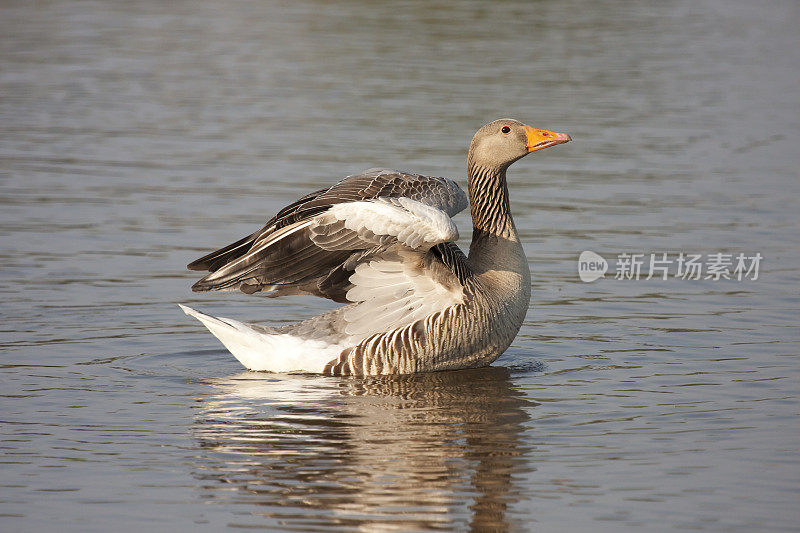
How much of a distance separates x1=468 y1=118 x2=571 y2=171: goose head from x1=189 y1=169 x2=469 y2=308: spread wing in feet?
1.84

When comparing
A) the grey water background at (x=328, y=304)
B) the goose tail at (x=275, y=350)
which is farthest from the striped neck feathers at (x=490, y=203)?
the goose tail at (x=275, y=350)

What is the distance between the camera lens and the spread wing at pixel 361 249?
982cm

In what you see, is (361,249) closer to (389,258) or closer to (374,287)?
(389,258)

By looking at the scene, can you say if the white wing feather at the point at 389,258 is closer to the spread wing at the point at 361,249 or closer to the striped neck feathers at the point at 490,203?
the spread wing at the point at 361,249

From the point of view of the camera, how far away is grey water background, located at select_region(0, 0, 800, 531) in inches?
311

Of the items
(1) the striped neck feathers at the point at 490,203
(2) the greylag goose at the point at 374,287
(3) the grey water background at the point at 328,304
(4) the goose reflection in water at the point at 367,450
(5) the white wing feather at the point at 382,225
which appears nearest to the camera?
(4) the goose reflection in water at the point at 367,450

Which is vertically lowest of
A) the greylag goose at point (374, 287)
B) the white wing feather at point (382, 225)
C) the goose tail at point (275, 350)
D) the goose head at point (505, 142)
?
the goose tail at point (275, 350)

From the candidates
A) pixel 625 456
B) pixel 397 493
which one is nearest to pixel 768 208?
pixel 625 456

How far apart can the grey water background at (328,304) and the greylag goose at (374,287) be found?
31cm

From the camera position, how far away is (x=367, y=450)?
8.67 metres

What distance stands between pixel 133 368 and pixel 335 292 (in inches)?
74.0

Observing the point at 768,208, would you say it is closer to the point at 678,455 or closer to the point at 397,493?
the point at 678,455

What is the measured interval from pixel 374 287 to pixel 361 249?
0.55 metres

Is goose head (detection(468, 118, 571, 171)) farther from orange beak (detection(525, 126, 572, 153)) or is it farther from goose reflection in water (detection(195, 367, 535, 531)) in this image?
goose reflection in water (detection(195, 367, 535, 531))
